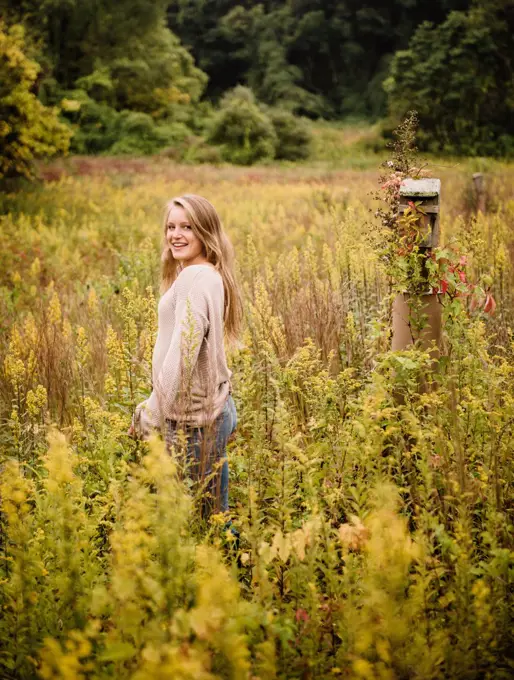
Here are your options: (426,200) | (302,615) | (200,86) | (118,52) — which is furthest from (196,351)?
(200,86)

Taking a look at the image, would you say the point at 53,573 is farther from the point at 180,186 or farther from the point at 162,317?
the point at 180,186

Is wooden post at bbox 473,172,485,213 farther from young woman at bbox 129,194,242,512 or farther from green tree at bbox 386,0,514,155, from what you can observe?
green tree at bbox 386,0,514,155

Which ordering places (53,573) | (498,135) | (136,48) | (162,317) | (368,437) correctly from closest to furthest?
1. (53,573)
2. (368,437)
3. (162,317)
4. (498,135)
5. (136,48)

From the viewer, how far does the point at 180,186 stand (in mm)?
15844

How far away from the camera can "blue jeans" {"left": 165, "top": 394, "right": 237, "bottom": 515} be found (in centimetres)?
248

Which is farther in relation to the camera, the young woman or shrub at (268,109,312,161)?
shrub at (268,109,312,161)

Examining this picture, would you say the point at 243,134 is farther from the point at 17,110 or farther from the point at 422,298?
the point at 422,298

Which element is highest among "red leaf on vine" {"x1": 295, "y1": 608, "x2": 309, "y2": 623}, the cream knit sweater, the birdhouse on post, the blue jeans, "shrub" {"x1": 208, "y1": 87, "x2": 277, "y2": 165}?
"shrub" {"x1": 208, "y1": 87, "x2": 277, "y2": 165}

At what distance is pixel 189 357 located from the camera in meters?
2.34

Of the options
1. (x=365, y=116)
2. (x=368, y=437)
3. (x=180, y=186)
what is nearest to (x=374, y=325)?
(x=368, y=437)

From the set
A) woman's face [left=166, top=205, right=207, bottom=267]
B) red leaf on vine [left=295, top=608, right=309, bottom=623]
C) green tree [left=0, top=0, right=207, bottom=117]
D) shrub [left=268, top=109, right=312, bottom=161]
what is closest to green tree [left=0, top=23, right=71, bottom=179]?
woman's face [left=166, top=205, right=207, bottom=267]

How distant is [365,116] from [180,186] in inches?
1433

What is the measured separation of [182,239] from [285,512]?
1.37 m

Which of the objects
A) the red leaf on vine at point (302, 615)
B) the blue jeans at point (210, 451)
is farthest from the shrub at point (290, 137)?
the red leaf on vine at point (302, 615)
